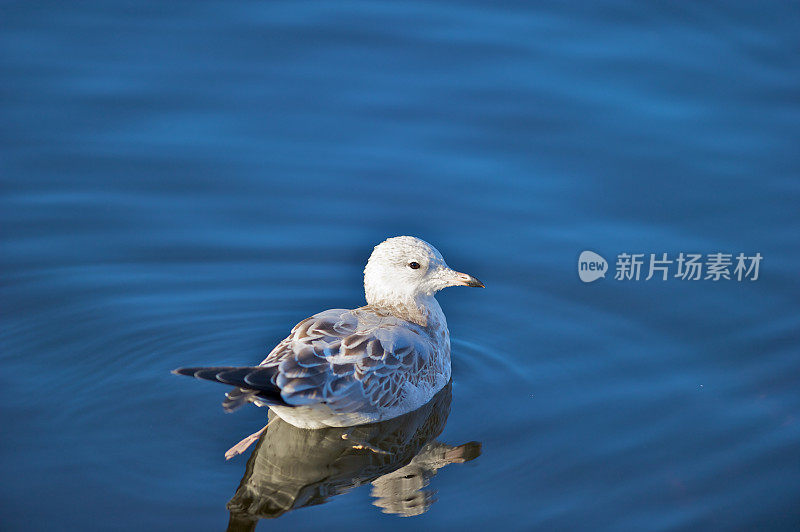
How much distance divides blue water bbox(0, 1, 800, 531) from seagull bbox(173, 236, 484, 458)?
371 mm

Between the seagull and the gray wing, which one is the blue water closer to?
the seagull

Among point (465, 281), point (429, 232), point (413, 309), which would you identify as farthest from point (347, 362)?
point (429, 232)

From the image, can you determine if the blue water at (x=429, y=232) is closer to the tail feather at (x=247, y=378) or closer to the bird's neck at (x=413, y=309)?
the bird's neck at (x=413, y=309)

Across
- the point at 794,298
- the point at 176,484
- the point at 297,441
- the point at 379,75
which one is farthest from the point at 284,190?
the point at 794,298

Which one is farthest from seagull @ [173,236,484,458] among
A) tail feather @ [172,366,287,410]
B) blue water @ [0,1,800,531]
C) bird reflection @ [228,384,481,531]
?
blue water @ [0,1,800,531]

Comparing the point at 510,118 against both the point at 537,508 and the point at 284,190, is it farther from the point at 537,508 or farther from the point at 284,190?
the point at 537,508

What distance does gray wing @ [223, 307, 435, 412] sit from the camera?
7.88 meters

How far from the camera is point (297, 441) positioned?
8383 mm

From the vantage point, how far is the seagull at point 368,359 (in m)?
7.76

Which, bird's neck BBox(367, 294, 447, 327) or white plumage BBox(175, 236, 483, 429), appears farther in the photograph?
bird's neck BBox(367, 294, 447, 327)

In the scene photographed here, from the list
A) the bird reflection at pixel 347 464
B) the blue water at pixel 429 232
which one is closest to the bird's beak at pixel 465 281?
the blue water at pixel 429 232

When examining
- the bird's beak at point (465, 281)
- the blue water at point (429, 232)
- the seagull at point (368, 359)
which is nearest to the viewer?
the seagull at point (368, 359)

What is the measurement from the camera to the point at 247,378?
7488 millimetres

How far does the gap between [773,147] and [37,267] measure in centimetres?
762
